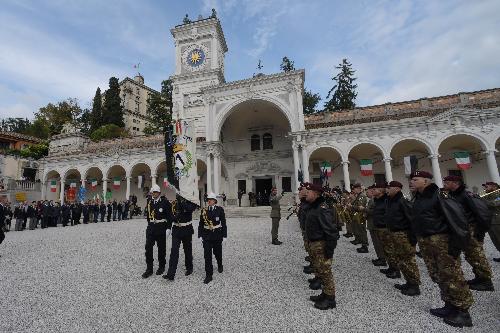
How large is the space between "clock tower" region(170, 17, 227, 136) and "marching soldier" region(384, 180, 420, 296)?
26.4 m

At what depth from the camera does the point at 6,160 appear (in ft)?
100

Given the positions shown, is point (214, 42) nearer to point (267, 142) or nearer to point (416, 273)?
point (267, 142)

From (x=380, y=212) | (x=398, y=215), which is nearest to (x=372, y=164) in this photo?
(x=380, y=212)

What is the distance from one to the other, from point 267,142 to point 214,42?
43.9ft

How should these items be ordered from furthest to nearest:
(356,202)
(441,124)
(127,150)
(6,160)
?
(6,160)
(127,150)
(441,124)
(356,202)

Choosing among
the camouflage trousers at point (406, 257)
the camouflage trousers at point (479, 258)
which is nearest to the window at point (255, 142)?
the camouflage trousers at point (406, 257)

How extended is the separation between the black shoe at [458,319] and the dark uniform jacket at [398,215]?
1486mm

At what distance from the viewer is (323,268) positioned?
13.9 feet

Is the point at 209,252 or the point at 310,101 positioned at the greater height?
the point at 310,101

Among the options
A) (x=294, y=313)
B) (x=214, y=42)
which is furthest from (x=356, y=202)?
(x=214, y=42)

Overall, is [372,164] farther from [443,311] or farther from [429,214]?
[443,311]

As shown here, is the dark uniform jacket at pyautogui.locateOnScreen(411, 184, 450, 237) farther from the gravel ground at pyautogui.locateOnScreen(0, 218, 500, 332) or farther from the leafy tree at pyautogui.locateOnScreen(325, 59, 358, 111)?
the leafy tree at pyautogui.locateOnScreen(325, 59, 358, 111)

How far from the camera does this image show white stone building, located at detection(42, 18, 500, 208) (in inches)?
837

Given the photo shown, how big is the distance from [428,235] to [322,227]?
147 cm
